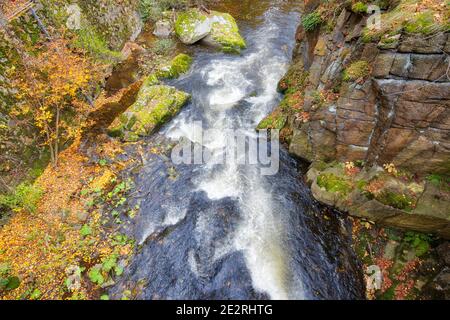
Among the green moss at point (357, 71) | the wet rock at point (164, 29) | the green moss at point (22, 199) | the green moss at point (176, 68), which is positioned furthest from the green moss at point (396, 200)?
the wet rock at point (164, 29)

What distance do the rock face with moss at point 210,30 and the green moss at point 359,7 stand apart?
10692 millimetres

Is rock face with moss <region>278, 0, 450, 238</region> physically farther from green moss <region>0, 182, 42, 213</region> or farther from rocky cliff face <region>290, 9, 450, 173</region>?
green moss <region>0, 182, 42, 213</region>

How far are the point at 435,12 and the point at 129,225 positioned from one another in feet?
40.6

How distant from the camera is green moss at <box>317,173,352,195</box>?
31.8ft

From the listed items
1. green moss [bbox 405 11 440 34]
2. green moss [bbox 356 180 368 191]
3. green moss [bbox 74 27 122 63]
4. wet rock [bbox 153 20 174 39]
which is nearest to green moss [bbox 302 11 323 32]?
green moss [bbox 405 11 440 34]

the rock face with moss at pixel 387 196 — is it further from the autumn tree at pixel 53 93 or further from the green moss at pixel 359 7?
the autumn tree at pixel 53 93

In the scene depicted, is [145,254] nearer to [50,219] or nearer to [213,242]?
[213,242]

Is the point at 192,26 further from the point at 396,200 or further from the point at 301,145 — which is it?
the point at 396,200

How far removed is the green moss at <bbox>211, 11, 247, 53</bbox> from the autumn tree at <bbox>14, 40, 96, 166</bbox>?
974cm

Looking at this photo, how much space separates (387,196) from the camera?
8.78m

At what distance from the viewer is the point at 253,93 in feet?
52.1

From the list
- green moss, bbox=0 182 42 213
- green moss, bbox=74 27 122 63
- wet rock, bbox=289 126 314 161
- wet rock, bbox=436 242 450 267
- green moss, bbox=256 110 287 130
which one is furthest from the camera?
green moss, bbox=74 27 122 63
